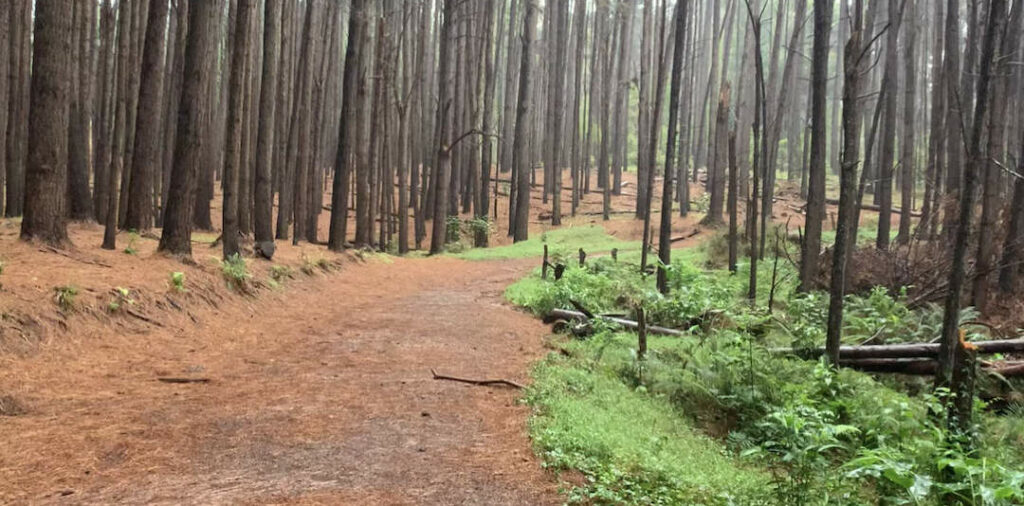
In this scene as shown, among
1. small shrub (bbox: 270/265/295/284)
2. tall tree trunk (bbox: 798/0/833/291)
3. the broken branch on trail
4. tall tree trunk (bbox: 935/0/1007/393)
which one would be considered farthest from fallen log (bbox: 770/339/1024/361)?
small shrub (bbox: 270/265/295/284)

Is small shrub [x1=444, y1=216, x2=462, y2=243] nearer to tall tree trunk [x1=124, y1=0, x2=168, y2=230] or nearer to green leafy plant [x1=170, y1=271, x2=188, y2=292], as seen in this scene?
tall tree trunk [x1=124, y1=0, x2=168, y2=230]

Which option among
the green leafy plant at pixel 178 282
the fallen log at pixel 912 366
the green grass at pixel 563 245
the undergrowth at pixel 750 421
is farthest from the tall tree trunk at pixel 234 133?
the fallen log at pixel 912 366

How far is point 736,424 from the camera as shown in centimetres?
623

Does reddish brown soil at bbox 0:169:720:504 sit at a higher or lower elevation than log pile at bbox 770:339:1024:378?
lower

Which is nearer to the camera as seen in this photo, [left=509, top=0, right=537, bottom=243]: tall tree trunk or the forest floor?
the forest floor

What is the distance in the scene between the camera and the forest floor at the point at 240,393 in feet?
12.2

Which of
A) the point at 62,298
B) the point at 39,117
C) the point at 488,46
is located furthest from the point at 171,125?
the point at 62,298

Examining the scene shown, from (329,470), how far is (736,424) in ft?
12.8

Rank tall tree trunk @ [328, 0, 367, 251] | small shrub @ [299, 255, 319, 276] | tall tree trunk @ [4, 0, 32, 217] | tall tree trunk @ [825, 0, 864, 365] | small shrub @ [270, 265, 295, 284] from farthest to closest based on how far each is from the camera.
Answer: tall tree trunk @ [328, 0, 367, 251], tall tree trunk @ [4, 0, 32, 217], small shrub @ [299, 255, 319, 276], small shrub @ [270, 265, 295, 284], tall tree trunk @ [825, 0, 864, 365]

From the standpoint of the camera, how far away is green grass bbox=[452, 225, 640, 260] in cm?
2166

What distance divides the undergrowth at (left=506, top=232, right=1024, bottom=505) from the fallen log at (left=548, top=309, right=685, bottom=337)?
0.25 metres

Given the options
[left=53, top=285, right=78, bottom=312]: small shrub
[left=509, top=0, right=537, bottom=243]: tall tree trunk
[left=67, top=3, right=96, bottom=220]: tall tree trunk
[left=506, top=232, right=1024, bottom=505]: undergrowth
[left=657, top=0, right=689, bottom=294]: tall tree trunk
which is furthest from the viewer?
[left=509, top=0, right=537, bottom=243]: tall tree trunk

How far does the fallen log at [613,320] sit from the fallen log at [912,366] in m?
2.08

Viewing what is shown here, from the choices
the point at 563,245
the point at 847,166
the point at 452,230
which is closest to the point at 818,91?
the point at 847,166
